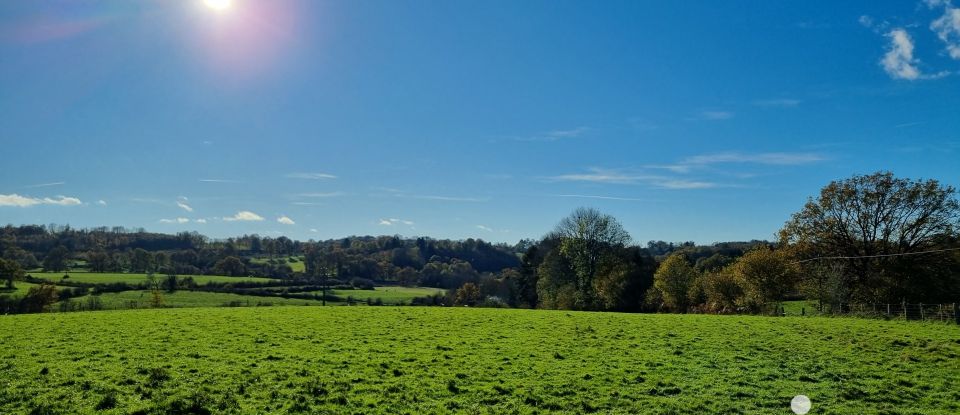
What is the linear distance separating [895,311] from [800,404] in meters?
35.0

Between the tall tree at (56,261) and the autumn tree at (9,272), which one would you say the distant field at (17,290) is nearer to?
the autumn tree at (9,272)

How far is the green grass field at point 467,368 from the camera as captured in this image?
523 inches

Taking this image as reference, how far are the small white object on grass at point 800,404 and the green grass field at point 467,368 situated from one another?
0.22m

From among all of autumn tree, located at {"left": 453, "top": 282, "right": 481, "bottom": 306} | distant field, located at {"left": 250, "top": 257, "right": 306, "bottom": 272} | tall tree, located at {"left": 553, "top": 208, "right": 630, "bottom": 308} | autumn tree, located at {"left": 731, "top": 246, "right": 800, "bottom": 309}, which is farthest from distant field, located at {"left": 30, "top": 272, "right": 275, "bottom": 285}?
autumn tree, located at {"left": 731, "top": 246, "right": 800, "bottom": 309}

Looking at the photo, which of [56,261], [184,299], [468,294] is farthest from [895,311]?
[56,261]

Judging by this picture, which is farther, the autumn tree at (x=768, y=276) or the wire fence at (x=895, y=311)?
the autumn tree at (x=768, y=276)

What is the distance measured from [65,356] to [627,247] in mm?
68721

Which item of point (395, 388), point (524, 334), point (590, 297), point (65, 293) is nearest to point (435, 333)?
point (524, 334)

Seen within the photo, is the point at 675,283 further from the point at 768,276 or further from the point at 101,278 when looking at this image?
the point at 101,278

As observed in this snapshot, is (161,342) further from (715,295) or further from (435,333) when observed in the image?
(715,295)

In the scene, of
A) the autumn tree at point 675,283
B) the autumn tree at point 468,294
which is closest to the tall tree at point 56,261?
the autumn tree at point 468,294

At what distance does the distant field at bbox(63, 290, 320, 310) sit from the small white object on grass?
73.0 m

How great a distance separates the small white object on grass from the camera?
13.1m

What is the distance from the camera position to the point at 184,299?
83062 mm
